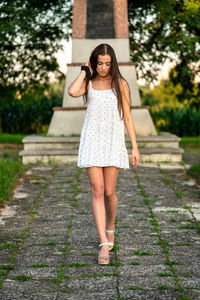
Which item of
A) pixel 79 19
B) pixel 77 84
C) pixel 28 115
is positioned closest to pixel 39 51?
pixel 28 115

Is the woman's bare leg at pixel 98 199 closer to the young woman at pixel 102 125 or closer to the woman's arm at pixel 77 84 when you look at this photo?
the young woman at pixel 102 125

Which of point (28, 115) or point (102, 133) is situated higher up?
point (102, 133)

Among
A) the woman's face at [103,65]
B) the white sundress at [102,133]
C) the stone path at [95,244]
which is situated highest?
the woman's face at [103,65]

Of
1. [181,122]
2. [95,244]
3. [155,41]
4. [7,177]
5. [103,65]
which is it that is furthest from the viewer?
[181,122]

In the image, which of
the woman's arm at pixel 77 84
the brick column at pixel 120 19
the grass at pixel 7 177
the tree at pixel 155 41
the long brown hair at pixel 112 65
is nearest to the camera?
the long brown hair at pixel 112 65

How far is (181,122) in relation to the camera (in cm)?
1786

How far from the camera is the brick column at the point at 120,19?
12258 millimetres

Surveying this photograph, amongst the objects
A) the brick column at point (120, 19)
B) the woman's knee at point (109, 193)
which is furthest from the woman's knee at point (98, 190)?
the brick column at point (120, 19)

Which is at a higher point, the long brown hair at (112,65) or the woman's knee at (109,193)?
the long brown hair at (112,65)

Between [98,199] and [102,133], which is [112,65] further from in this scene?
[98,199]

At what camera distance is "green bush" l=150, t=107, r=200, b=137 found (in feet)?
58.2

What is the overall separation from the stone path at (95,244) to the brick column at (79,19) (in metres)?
4.66

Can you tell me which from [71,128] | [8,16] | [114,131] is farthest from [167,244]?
[8,16]

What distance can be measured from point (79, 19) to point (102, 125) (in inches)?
309
